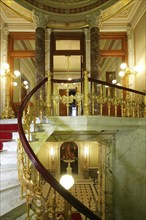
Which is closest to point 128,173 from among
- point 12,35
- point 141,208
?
point 141,208

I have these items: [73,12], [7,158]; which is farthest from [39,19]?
[7,158]

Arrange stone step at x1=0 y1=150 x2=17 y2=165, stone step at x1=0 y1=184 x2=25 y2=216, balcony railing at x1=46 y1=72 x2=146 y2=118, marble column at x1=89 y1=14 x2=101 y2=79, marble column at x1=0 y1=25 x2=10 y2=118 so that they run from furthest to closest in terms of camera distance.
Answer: marble column at x1=0 y1=25 x2=10 y2=118
marble column at x1=89 y1=14 x2=101 y2=79
balcony railing at x1=46 y1=72 x2=146 y2=118
stone step at x1=0 y1=150 x2=17 y2=165
stone step at x1=0 y1=184 x2=25 y2=216

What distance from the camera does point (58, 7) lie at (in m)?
8.72

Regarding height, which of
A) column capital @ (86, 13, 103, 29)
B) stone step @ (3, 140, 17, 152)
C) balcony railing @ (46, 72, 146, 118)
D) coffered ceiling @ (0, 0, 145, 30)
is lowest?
stone step @ (3, 140, 17, 152)

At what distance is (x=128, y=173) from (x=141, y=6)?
636 cm

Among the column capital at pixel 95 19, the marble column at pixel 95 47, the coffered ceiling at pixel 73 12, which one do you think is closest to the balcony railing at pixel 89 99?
the marble column at pixel 95 47

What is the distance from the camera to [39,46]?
26.8ft

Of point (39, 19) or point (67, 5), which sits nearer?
point (39, 19)

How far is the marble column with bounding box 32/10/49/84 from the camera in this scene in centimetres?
807

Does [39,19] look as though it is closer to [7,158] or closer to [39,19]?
[39,19]

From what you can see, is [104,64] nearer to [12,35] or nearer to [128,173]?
[12,35]

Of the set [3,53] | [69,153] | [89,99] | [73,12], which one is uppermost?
[73,12]

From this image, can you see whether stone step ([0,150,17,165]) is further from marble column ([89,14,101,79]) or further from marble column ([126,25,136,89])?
marble column ([126,25,136,89])

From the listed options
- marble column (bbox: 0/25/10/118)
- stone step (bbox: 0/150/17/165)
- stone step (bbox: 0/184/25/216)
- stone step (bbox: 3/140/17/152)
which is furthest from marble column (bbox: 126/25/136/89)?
stone step (bbox: 0/184/25/216)
